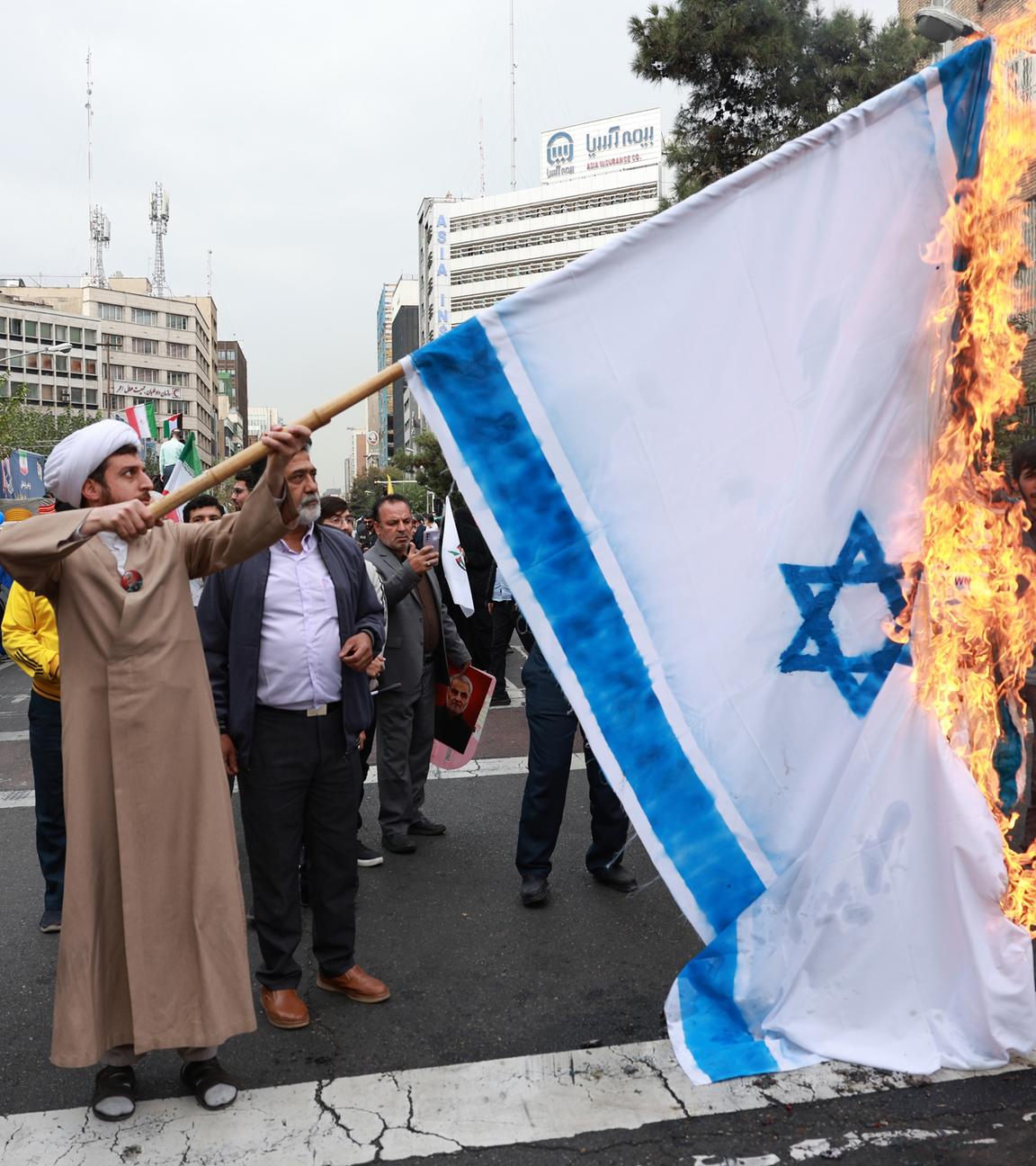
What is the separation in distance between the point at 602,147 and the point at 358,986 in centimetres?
8829

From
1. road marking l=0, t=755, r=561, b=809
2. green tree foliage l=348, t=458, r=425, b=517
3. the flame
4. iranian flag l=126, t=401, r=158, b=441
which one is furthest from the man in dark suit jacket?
green tree foliage l=348, t=458, r=425, b=517

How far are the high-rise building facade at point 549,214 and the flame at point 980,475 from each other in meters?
79.0

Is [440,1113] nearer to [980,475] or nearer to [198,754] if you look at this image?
[198,754]

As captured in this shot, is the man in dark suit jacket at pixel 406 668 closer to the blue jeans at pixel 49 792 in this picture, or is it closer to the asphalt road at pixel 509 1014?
the asphalt road at pixel 509 1014

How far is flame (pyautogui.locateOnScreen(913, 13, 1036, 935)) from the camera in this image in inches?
130

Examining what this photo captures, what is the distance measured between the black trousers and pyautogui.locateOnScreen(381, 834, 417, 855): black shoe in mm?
1655

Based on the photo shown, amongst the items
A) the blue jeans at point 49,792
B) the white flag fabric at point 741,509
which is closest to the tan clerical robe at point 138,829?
the white flag fabric at point 741,509

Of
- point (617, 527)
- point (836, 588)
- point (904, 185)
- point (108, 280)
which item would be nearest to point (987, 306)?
point (904, 185)

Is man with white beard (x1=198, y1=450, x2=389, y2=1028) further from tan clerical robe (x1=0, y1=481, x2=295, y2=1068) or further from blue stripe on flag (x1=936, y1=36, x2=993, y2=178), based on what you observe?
blue stripe on flag (x1=936, y1=36, x2=993, y2=178)

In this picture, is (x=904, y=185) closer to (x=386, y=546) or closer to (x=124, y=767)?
(x=124, y=767)

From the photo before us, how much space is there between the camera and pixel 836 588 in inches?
131

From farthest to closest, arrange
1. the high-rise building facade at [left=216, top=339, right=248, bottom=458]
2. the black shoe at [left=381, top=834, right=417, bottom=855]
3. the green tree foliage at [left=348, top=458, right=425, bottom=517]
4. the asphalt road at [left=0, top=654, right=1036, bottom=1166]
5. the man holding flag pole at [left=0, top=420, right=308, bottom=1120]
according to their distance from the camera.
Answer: the high-rise building facade at [left=216, top=339, right=248, bottom=458] → the green tree foliage at [left=348, top=458, right=425, bottom=517] → the black shoe at [left=381, top=834, right=417, bottom=855] → the man holding flag pole at [left=0, top=420, right=308, bottom=1120] → the asphalt road at [left=0, top=654, right=1036, bottom=1166]

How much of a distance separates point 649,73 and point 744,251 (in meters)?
8.81

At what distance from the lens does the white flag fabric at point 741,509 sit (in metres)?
3.23
